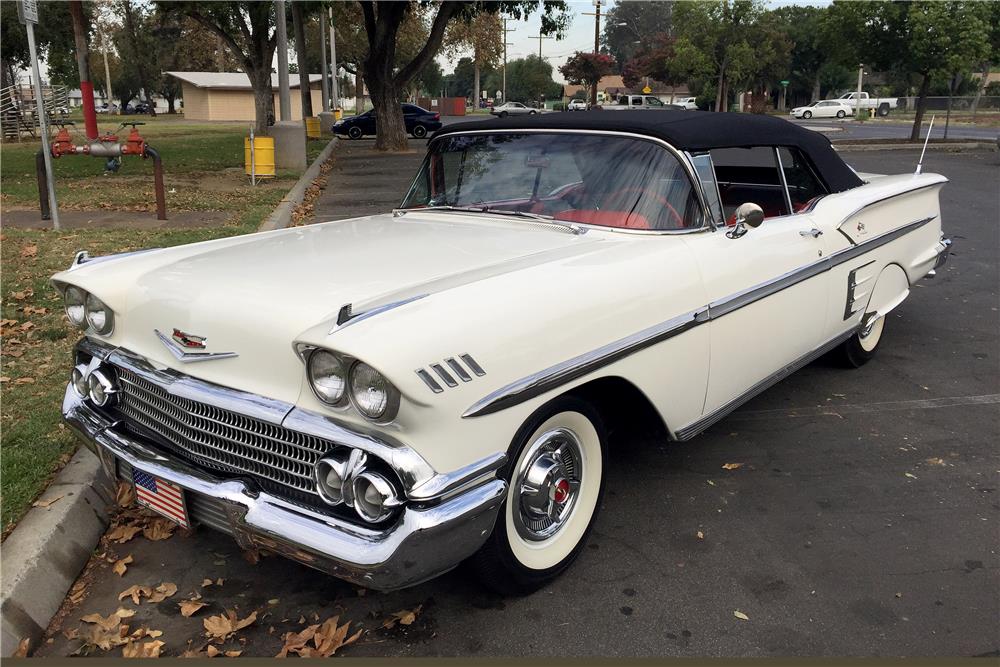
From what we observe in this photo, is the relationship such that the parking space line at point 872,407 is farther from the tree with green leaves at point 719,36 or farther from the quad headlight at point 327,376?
the tree with green leaves at point 719,36

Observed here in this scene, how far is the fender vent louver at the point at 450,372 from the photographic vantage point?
218 cm

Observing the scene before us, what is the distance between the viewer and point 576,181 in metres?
3.59

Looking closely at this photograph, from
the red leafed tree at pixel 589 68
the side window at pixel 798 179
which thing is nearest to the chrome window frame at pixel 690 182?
the side window at pixel 798 179

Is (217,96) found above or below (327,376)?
above

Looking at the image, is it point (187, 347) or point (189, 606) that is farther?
point (189, 606)

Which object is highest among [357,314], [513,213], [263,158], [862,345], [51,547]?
[513,213]

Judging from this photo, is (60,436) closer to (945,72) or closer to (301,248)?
(301,248)

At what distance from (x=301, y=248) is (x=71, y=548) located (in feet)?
4.70

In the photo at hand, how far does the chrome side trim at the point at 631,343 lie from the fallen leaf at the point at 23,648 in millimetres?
1621

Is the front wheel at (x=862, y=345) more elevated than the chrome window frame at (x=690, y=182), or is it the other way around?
the chrome window frame at (x=690, y=182)

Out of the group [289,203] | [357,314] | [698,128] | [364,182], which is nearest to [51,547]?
[357,314]

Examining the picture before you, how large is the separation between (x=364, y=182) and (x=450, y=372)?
45.5 ft

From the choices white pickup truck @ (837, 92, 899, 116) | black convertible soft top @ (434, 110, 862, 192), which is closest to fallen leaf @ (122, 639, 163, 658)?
black convertible soft top @ (434, 110, 862, 192)

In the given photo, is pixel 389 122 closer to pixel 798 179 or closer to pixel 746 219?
pixel 798 179
